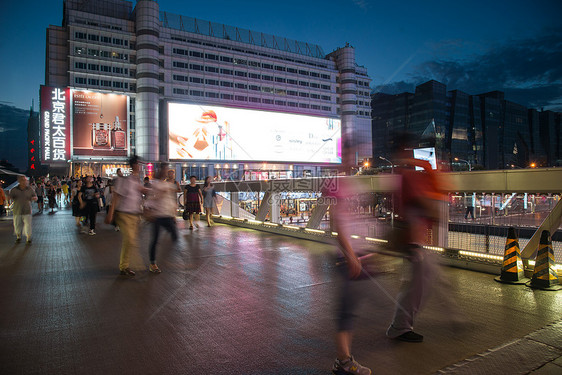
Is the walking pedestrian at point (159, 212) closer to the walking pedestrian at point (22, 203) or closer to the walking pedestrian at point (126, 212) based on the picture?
the walking pedestrian at point (126, 212)

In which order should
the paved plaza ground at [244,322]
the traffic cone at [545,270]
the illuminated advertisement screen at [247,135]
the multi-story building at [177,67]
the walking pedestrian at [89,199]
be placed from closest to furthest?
the paved plaza ground at [244,322] → the traffic cone at [545,270] → the walking pedestrian at [89,199] → the illuminated advertisement screen at [247,135] → the multi-story building at [177,67]

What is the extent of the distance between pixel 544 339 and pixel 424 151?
25.2 m

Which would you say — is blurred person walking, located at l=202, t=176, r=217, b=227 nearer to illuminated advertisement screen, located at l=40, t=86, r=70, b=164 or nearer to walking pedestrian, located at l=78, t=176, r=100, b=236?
walking pedestrian, located at l=78, t=176, r=100, b=236

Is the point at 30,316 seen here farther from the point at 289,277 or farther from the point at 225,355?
the point at 289,277

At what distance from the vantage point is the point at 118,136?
46.8 metres

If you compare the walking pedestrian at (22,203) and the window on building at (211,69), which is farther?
the window on building at (211,69)

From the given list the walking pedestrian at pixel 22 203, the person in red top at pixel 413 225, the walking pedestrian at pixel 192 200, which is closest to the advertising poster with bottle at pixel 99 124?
the walking pedestrian at pixel 192 200

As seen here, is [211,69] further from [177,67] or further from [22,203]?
[22,203]

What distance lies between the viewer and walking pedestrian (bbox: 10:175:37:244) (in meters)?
9.06

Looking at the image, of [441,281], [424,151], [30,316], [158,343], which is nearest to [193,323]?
[158,343]

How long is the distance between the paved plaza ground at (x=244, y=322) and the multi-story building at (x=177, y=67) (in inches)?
1599

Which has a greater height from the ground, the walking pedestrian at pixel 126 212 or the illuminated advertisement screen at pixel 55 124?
the illuminated advertisement screen at pixel 55 124

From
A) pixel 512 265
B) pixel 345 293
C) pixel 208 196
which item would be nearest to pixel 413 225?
pixel 345 293

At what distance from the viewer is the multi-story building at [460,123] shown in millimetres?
91812
